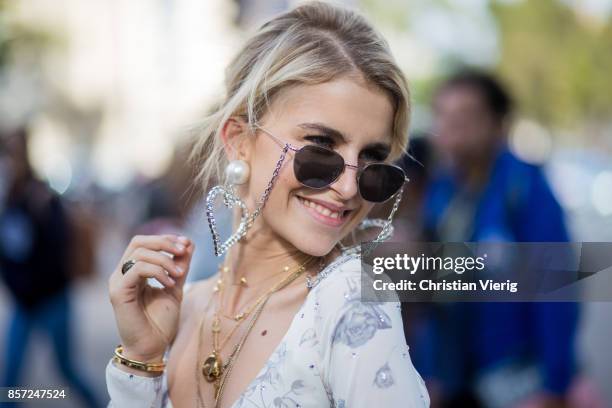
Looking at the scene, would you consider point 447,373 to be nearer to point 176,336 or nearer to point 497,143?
point 497,143

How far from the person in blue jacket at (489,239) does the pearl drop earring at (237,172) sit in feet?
5.42

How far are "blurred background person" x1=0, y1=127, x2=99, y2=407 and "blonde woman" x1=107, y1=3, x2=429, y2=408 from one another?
10.4ft

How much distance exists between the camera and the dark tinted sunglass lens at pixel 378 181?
166 centimetres

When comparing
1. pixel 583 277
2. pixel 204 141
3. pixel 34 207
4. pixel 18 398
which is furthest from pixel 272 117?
pixel 34 207

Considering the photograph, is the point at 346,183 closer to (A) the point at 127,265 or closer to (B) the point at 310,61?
(B) the point at 310,61

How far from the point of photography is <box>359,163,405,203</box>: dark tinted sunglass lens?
1658mm

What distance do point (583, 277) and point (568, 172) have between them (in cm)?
1769

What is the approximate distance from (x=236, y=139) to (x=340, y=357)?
0.71 m

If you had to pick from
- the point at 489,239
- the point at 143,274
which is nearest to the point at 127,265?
the point at 143,274

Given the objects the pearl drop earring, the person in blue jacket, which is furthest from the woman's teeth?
the person in blue jacket

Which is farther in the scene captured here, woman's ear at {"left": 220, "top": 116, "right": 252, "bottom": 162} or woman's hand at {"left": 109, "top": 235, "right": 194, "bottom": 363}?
woman's ear at {"left": 220, "top": 116, "right": 252, "bottom": 162}

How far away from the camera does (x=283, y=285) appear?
181 cm

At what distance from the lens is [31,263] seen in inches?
→ 188

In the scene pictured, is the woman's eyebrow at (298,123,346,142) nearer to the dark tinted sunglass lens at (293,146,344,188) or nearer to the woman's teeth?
the dark tinted sunglass lens at (293,146,344,188)
